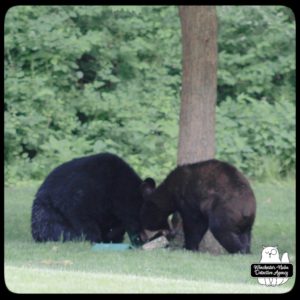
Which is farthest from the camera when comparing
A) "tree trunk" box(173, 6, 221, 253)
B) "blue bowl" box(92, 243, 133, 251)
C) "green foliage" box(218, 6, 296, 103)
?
"green foliage" box(218, 6, 296, 103)

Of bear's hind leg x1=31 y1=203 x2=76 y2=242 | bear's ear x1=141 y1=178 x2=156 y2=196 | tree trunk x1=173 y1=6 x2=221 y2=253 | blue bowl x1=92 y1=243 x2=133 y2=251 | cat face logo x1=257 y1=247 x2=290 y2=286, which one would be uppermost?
tree trunk x1=173 y1=6 x2=221 y2=253

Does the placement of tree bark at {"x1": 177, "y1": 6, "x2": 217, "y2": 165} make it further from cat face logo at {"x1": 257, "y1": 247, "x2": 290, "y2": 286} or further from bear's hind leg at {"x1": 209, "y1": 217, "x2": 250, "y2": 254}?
cat face logo at {"x1": 257, "y1": 247, "x2": 290, "y2": 286}

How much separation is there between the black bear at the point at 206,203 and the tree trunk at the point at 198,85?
45cm

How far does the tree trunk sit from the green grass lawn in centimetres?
125

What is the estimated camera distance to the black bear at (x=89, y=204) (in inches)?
450

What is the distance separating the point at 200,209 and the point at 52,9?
10.9 meters

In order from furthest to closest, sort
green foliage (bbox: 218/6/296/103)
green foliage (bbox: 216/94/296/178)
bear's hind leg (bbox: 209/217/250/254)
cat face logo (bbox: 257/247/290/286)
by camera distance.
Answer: green foliage (bbox: 218/6/296/103) → green foliage (bbox: 216/94/296/178) → bear's hind leg (bbox: 209/217/250/254) → cat face logo (bbox: 257/247/290/286)

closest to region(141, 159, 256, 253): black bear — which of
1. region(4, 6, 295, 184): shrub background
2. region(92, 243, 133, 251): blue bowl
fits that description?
region(92, 243, 133, 251): blue bowl

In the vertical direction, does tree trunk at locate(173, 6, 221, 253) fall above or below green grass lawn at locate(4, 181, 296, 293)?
above

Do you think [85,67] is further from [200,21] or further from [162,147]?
[200,21]

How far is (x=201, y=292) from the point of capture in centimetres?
768

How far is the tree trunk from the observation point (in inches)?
438

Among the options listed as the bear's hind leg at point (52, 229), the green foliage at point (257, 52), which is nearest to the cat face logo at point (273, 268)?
the bear's hind leg at point (52, 229)

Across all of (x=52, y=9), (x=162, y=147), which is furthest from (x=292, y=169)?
(x=52, y=9)
